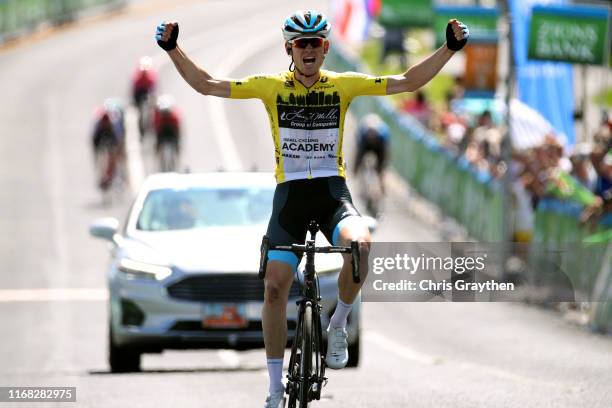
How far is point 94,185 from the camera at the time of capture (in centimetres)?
3472

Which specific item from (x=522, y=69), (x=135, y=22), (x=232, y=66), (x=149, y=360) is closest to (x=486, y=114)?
(x=522, y=69)

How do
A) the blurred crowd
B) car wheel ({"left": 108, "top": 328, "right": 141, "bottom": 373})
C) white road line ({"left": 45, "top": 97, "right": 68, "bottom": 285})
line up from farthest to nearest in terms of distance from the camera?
white road line ({"left": 45, "top": 97, "right": 68, "bottom": 285}) < the blurred crowd < car wheel ({"left": 108, "top": 328, "right": 141, "bottom": 373})

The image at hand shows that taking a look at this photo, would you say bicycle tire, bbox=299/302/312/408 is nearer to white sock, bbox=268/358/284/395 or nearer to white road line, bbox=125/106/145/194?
white sock, bbox=268/358/284/395

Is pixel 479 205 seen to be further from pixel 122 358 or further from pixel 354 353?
pixel 122 358

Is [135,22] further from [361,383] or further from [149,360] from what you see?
[361,383]

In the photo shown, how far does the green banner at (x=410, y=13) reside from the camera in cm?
4222

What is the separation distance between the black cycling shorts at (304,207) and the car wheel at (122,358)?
471 cm

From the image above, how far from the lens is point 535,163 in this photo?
20922mm

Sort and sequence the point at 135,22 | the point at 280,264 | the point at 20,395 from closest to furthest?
the point at 280,264
the point at 20,395
the point at 135,22

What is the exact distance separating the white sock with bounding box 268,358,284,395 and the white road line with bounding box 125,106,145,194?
2476 cm

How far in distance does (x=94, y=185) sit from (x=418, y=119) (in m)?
7.52

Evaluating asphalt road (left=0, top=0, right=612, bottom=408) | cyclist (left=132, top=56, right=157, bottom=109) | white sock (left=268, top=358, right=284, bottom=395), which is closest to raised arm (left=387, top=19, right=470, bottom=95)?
white sock (left=268, top=358, right=284, bottom=395)

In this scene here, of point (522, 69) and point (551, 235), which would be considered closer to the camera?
point (551, 235)

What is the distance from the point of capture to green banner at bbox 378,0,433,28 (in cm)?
4222
